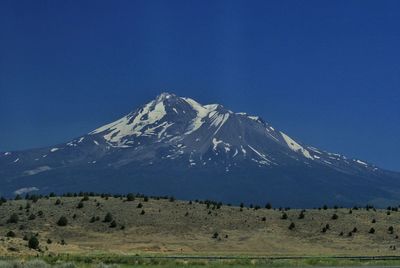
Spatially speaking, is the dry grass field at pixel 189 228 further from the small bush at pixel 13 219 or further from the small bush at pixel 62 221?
the small bush at pixel 62 221

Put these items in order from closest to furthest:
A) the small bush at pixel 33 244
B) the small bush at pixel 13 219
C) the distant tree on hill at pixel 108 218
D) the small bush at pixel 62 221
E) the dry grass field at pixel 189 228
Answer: the small bush at pixel 33 244, the dry grass field at pixel 189 228, the small bush at pixel 13 219, the small bush at pixel 62 221, the distant tree on hill at pixel 108 218

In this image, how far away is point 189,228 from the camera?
340 feet

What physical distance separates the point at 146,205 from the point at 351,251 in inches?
1351

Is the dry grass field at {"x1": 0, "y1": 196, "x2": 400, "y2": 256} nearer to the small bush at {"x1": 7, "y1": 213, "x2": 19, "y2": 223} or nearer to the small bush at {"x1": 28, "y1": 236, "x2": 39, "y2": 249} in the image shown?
the small bush at {"x1": 7, "y1": 213, "x2": 19, "y2": 223}

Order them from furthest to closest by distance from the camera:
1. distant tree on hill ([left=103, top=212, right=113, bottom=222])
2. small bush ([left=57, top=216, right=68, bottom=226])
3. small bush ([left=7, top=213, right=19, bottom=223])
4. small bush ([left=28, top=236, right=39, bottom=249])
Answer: distant tree on hill ([left=103, top=212, right=113, bottom=222]), small bush ([left=57, top=216, right=68, bottom=226]), small bush ([left=7, top=213, right=19, bottom=223]), small bush ([left=28, top=236, right=39, bottom=249])

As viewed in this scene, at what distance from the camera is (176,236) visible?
10000 cm

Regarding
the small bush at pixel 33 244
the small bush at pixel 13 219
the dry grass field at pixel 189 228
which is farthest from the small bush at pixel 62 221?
the small bush at pixel 33 244

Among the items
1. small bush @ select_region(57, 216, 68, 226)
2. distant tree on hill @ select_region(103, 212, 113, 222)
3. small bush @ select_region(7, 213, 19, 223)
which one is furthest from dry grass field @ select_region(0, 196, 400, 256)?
small bush @ select_region(57, 216, 68, 226)

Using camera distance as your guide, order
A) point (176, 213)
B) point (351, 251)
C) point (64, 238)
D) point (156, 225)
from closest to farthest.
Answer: point (351, 251)
point (64, 238)
point (156, 225)
point (176, 213)

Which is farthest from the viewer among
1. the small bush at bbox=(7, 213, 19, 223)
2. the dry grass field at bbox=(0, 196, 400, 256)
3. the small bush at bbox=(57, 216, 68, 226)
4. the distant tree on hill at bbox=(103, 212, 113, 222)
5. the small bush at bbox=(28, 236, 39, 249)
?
the distant tree on hill at bbox=(103, 212, 113, 222)

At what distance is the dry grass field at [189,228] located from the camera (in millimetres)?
92125

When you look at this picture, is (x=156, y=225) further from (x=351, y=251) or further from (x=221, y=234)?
(x=351, y=251)

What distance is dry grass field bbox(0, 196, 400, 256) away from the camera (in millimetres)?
92125

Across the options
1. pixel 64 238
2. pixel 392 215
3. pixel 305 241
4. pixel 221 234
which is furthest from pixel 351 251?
pixel 64 238
